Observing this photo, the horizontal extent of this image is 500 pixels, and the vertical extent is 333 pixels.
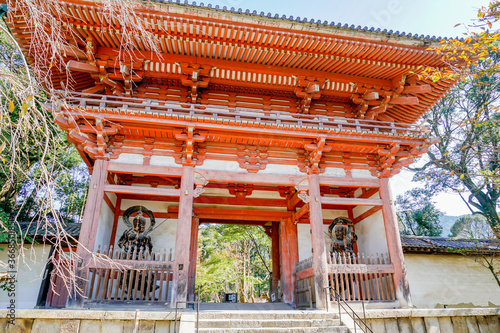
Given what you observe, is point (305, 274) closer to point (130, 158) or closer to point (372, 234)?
point (372, 234)

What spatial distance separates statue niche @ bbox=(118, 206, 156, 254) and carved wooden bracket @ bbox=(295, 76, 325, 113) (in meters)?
5.45

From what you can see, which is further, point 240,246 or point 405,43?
point 240,246

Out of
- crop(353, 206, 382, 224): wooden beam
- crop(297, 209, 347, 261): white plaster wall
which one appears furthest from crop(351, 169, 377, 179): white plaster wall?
crop(297, 209, 347, 261): white plaster wall

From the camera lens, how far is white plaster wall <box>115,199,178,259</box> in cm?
918

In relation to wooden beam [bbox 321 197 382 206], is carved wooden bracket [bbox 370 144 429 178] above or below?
above

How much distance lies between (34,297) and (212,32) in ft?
28.6

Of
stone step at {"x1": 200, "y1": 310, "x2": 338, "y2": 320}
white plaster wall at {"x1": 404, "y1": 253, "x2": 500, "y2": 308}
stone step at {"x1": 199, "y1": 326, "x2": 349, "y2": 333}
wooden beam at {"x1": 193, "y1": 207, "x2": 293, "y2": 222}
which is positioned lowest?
stone step at {"x1": 199, "y1": 326, "x2": 349, "y2": 333}

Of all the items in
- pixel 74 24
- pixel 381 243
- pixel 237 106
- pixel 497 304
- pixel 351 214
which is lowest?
pixel 497 304

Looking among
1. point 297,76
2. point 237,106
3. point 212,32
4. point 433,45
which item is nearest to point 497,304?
point 433,45

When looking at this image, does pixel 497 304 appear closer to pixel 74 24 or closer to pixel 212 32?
pixel 212 32

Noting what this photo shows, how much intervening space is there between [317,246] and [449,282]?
227 inches

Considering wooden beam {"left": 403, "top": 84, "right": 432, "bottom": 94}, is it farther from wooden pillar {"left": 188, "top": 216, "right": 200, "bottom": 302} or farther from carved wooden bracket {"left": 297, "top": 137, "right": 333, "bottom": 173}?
wooden pillar {"left": 188, "top": 216, "right": 200, "bottom": 302}

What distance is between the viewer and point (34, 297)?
8781 millimetres

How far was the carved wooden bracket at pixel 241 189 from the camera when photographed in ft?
33.1
